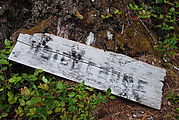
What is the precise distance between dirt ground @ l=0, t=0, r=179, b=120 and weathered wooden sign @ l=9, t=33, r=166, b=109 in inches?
7.2

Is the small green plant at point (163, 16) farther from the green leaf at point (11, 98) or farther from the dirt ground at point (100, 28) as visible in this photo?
the green leaf at point (11, 98)

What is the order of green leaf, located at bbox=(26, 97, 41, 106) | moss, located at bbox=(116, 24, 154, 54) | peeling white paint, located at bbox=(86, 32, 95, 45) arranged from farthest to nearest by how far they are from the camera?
moss, located at bbox=(116, 24, 154, 54) → peeling white paint, located at bbox=(86, 32, 95, 45) → green leaf, located at bbox=(26, 97, 41, 106)

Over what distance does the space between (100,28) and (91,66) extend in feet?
2.51

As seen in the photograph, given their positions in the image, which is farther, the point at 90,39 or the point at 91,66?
the point at 90,39

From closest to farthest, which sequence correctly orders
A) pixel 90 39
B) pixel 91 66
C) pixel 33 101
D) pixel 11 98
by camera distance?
pixel 33 101 → pixel 11 98 → pixel 91 66 → pixel 90 39

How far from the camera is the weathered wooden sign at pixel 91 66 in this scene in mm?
2170

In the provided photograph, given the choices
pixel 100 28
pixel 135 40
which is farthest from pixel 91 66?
pixel 135 40

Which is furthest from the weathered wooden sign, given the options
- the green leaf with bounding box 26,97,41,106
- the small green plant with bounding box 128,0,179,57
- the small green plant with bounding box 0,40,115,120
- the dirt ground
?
the small green plant with bounding box 128,0,179,57

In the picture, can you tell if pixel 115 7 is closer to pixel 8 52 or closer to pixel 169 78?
pixel 169 78

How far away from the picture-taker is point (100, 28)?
2.67 metres

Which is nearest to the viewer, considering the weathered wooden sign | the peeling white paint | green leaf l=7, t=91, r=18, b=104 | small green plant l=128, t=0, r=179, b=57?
green leaf l=7, t=91, r=18, b=104

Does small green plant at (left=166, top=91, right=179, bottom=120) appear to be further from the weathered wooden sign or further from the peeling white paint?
the peeling white paint

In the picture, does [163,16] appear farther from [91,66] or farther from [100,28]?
[91,66]

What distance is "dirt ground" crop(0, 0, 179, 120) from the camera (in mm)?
2256
